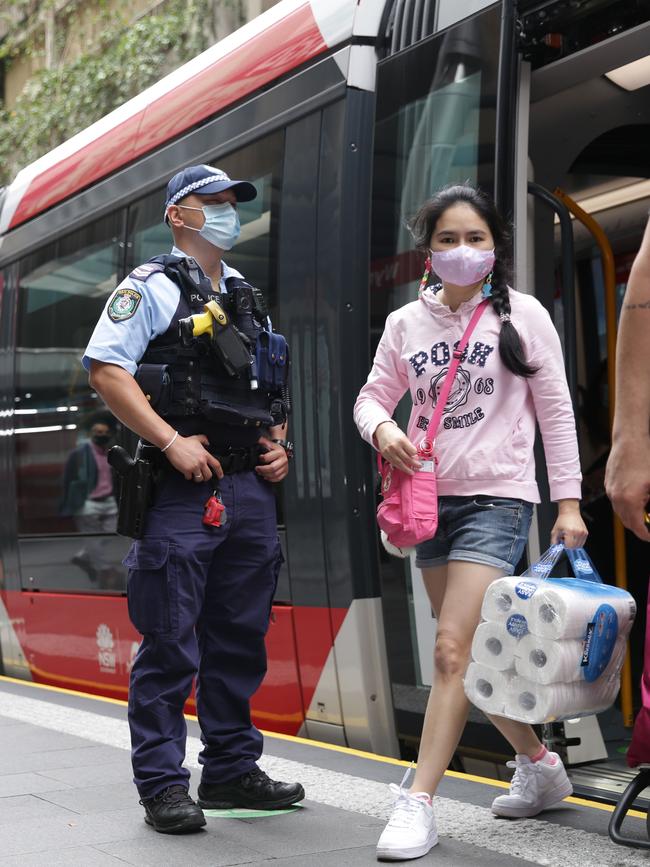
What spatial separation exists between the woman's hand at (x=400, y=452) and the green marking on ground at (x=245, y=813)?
3.56ft

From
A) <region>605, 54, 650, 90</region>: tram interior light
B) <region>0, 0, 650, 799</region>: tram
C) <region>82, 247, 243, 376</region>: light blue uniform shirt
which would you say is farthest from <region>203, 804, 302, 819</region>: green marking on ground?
<region>605, 54, 650, 90</region>: tram interior light

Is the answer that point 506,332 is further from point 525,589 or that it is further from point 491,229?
point 525,589

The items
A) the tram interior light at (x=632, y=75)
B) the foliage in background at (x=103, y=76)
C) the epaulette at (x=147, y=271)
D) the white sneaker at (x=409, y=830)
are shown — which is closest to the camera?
the white sneaker at (x=409, y=830)

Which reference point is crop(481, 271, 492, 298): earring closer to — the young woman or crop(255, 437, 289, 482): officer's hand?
the young woman

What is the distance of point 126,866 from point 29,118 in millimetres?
16410

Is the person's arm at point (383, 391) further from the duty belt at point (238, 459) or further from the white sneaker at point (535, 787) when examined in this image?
the white sneaker at point (535, 787)

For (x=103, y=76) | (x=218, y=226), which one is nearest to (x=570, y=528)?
(x=218, y=226)

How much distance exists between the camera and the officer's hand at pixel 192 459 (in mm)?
3352

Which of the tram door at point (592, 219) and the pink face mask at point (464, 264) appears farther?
the tram door at point (592, 219)

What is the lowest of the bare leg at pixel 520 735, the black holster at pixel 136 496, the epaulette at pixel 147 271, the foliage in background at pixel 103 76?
the bare leg at pixel 520 735

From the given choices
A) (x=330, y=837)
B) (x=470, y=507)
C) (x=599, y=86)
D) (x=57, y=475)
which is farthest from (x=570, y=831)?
(x=57, y=475)

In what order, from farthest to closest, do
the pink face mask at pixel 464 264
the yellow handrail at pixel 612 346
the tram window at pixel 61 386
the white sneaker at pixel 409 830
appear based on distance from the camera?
the tram window at pixel 61 386, the yellow handrail at pixel 612 346, the pink face mask at pixel 464 264, the white sneaker at pixel 409 830

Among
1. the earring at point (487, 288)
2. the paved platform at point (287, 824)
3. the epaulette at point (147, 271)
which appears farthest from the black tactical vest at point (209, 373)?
the paved platform at point (287, 824)

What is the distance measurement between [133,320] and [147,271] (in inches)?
6.9
